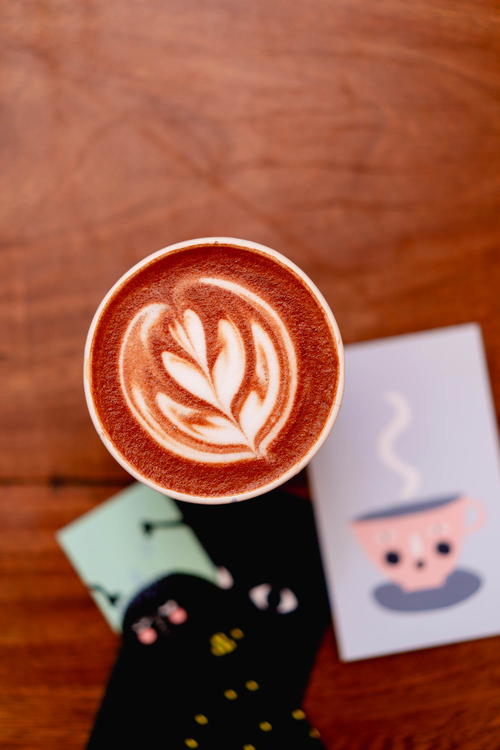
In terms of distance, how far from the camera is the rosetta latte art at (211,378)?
2.15 ft

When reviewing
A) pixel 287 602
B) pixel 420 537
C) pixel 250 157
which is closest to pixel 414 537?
pixel 420 537

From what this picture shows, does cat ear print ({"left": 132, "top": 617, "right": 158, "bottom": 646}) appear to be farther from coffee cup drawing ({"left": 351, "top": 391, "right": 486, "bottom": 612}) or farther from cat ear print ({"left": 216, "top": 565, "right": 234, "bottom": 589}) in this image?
coffee cup drawing ({"left": 351, "top": 391, "right": 486, "bottom": 612})

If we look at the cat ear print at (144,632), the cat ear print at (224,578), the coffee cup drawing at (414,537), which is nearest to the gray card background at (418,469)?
the coffee cup drawing at (414,537)

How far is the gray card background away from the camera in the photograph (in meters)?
0.83

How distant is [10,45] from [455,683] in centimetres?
97

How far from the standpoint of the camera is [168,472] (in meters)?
0.66

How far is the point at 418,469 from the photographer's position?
0.84 m

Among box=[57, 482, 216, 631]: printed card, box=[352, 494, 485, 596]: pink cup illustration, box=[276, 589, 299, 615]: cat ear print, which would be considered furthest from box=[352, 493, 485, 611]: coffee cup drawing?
box=[57, 482, 216, 631]: printed card

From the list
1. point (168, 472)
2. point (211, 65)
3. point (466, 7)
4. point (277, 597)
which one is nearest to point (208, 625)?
point (277, 597)

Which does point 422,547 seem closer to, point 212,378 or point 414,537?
point 414,537

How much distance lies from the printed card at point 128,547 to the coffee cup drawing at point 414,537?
8.6 inches

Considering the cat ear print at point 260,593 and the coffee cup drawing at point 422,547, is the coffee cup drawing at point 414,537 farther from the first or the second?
the cat ear print at point 260,593

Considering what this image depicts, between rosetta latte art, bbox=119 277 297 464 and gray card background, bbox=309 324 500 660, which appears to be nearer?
rosetta latte art, bbox=119 277 297 464

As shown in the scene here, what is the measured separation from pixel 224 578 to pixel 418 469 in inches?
11.1
